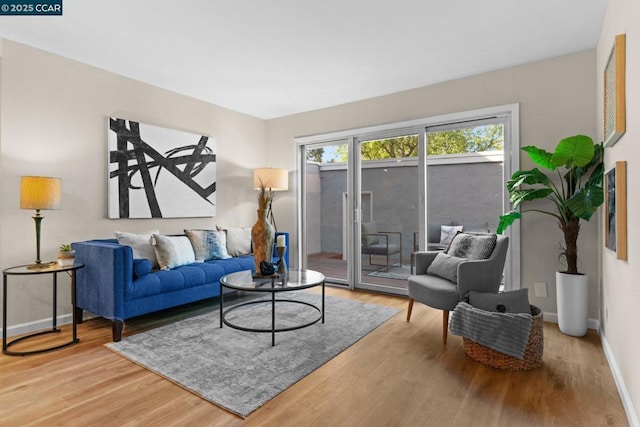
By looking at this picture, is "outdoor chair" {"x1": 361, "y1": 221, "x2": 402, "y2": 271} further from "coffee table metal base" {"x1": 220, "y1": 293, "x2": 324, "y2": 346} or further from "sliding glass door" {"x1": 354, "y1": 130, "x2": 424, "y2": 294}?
"coffee table metal base" {"x1": 220, "y1": 293, "x2": 324, "y2": 346}

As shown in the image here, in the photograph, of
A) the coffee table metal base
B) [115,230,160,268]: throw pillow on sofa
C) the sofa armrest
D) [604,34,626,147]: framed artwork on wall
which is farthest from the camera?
[115,230,160,268]: throw pillow on sofa

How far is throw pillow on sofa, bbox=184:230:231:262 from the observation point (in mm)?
3967

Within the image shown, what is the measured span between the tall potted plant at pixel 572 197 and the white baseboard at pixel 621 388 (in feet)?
1.00

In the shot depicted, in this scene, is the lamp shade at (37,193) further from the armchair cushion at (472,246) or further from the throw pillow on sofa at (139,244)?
the armchair cushion at (472,246)

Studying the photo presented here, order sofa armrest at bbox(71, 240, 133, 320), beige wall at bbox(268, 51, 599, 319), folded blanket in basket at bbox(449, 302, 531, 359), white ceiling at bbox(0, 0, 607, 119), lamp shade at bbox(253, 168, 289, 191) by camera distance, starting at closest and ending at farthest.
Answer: folded blanket in basket at bbox(449, 302, 531, 359), white ceiling at bbox(0, 0, 607, 119), sofa armrest at bbox(71, 240, 133, 320), beige wall at bbox(268, 51, 599, 319), lamp shade at bbox(253, 168, 289, 191)

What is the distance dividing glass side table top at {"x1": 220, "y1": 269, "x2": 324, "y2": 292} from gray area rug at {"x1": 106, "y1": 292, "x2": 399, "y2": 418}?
1.42ft

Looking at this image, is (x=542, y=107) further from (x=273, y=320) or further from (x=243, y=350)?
(x=243, y=350)

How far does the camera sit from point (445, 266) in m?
3.17

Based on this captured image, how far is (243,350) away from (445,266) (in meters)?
1.88

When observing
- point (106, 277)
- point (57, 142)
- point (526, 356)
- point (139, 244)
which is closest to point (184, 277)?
point (139, 244)

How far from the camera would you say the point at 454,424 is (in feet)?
5.82

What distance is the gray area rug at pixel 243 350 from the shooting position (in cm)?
212

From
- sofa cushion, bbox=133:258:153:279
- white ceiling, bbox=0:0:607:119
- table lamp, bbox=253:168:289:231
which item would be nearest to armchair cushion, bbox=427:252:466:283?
white ceiling, bbox=0:0:607:119

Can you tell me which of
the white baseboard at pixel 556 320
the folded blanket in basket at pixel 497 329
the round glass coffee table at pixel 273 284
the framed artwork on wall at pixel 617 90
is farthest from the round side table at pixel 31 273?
the white baseboard at pixel 556 320
